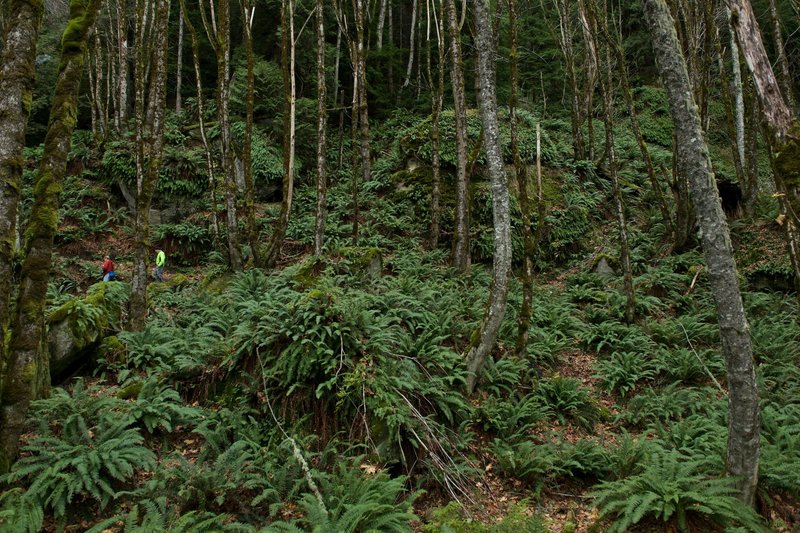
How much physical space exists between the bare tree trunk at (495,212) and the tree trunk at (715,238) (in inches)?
124

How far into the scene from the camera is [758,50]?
455cm

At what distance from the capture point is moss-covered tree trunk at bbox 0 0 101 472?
14.5 ft

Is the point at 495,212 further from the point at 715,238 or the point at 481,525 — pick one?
the point at 481,525

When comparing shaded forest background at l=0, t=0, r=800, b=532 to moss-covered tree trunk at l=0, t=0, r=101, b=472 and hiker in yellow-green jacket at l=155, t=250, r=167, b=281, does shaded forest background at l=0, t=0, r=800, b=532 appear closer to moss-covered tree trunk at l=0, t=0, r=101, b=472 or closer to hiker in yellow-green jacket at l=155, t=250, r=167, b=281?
moss-covered tree trunk at l=0, t=0, r=101, b=472

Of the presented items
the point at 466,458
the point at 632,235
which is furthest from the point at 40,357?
the point at 632,235

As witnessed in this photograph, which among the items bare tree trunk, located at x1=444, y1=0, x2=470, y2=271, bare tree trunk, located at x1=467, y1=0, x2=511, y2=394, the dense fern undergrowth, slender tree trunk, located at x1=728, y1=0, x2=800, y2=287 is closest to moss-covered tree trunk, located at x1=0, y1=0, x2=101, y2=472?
the dense fern undergrowth

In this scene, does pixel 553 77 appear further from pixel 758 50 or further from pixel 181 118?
pixel 758 50

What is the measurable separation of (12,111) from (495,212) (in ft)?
21.1

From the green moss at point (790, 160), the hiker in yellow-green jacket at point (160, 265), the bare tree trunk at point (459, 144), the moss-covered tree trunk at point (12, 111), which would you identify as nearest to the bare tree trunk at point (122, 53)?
the hiker in yellow-green jacket at point (160, 265)

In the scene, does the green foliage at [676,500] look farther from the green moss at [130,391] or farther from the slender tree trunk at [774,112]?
the green moss at [130,391]

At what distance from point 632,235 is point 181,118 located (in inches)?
773

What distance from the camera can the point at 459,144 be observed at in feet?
39.3

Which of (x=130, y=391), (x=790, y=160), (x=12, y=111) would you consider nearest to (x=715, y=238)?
(x=790, y=160)

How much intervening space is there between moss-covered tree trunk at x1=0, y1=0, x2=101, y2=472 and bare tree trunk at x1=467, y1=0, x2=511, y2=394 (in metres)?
5.56
